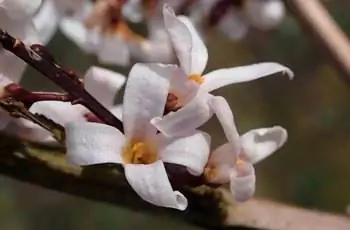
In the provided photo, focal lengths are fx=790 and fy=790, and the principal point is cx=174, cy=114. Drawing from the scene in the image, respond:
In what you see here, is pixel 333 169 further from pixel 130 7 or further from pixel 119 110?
pixel 119 110

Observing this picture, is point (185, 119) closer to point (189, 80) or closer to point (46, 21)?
point (189, 80)

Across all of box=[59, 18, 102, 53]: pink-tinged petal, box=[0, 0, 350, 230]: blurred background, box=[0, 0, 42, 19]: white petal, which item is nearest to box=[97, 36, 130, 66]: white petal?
box=[59, 18, 102, 53]: pink-tinged petal

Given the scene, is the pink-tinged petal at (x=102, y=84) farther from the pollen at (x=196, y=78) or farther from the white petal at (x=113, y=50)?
the white petal at (x=113, y=50)

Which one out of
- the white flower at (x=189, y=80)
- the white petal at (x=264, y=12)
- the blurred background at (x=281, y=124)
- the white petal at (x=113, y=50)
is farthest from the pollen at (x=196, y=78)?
the blurred background at (x=281, y=124)

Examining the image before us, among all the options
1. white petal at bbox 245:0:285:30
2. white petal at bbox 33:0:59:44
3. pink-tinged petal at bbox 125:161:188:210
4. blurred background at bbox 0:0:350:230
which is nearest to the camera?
pink-tinged petal at bbox 125:161:188:210

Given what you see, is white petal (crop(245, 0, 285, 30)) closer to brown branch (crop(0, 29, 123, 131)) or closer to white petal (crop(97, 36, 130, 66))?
white petal (crop(97, 36, 130, 66))

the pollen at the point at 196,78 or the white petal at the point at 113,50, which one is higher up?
the white petal at the point at 113,50
